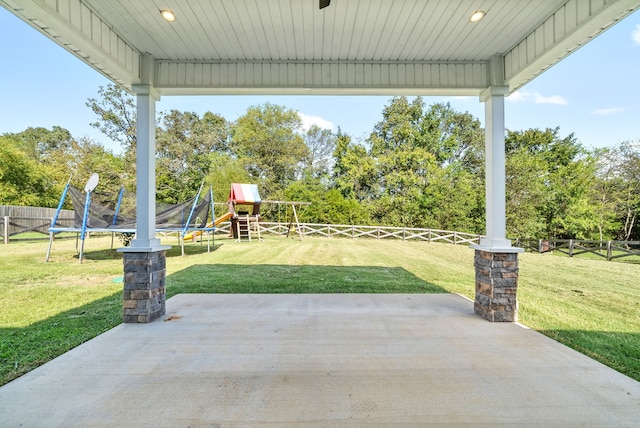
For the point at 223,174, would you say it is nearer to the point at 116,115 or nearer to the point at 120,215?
the point at 116,115

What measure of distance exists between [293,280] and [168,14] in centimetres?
432

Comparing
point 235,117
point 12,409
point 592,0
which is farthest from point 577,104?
point 12,409

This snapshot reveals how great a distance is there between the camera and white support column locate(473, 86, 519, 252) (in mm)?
3506

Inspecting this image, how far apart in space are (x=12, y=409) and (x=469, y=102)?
81.4 ft

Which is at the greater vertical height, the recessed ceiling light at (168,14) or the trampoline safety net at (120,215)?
the recessed ceiling light at (168,14)

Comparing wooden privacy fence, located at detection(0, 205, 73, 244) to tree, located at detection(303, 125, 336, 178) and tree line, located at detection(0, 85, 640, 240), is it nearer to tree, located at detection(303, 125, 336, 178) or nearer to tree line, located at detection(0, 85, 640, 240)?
tree line, located at detection(0, 85, 640, 240)

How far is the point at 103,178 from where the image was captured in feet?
51.6

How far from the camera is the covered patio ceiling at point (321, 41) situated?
8.63 feet

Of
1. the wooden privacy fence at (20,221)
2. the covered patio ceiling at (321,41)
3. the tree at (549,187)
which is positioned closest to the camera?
the covered patio ceiling at (321,41)

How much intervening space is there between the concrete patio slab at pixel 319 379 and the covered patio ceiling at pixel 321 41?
2.57 meters

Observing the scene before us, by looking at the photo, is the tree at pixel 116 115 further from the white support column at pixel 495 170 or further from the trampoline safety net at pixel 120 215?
the white support column at pixel 495 170

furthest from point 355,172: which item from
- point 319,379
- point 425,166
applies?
point 319,379

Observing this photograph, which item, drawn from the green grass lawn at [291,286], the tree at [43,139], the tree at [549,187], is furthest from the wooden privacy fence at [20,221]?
the tree at [549,187]

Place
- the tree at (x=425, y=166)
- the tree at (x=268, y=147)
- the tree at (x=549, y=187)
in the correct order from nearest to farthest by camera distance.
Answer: the tree at (x=549, y=187)
the tree at (x=425, y=166)
the tree at (x=268, y=147)
